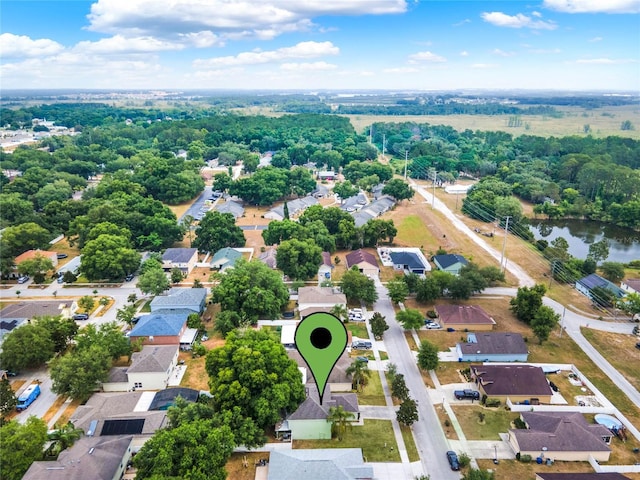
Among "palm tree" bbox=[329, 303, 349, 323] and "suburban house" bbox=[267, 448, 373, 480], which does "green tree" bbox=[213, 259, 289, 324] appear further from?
"suburban house" bbox=[267, 448, 373, 480]

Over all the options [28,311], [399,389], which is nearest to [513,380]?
[399,389]

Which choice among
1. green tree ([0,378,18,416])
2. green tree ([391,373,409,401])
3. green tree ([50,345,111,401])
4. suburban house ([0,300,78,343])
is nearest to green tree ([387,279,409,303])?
green tree ([391,373,409,401])

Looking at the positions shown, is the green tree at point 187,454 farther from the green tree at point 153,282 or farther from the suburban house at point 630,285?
the suburban house at point 630,285

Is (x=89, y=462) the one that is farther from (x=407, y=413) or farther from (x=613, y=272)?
(x=613, y=272)

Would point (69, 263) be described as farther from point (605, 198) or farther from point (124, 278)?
point (605, 198)

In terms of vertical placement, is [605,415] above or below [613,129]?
below

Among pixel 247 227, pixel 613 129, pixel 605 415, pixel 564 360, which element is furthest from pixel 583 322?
pixel 613 129
